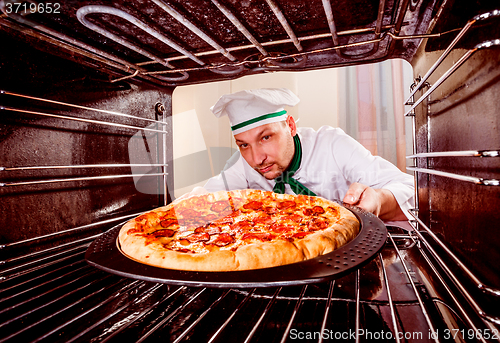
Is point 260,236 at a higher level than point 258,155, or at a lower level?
lower

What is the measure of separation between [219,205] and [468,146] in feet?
3.63

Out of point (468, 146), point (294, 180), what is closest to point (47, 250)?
point (468, 146)

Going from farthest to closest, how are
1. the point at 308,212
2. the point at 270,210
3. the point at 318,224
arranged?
the point at 270,210
the point at 308,212
the point at 318,224

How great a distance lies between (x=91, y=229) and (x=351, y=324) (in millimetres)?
1049

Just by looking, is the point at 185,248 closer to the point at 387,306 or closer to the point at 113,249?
the point at 113,249

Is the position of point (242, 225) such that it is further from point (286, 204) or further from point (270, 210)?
point (286, 204)

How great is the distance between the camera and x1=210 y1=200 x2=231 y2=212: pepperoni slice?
4.68 feet

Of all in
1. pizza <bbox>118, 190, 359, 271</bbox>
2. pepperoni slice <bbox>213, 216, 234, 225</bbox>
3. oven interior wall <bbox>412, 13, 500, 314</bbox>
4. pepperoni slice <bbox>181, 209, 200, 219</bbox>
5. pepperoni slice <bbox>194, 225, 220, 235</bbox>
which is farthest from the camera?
pepperoni slice <bbox>181, 209, 200, 219</bbox>

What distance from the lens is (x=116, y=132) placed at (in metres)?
1.28

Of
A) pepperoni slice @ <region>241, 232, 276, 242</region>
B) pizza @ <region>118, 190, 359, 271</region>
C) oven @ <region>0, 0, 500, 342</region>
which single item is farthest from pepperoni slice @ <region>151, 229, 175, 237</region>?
pepperoni slice @ <region>241, 232, 276, 242</region>

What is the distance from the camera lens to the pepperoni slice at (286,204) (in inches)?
54.4

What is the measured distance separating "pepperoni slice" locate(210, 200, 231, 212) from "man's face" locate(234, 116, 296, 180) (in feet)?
1.64

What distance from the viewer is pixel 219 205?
1473mm

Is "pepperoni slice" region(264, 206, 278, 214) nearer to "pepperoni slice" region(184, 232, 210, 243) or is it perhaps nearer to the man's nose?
"pepperoni slice" region(184, 232, 210, 243)
